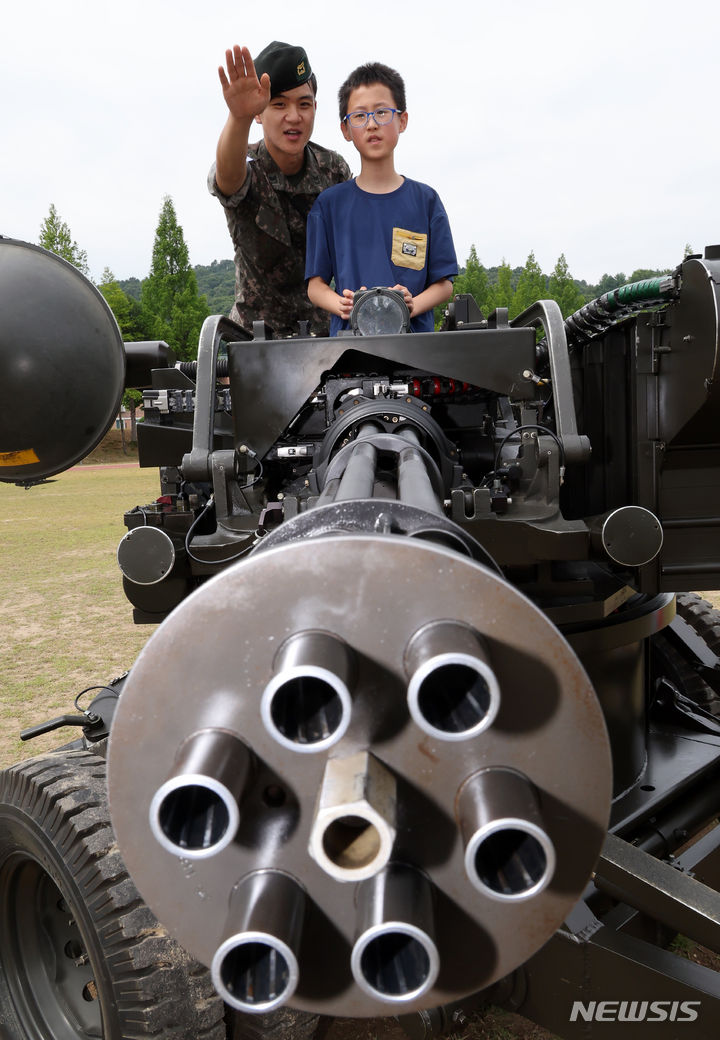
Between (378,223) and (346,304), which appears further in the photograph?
(378,223)

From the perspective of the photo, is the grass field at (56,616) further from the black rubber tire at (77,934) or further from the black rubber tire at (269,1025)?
the black rubber tire at (269,1025)

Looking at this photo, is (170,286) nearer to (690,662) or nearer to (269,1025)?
(690,662)

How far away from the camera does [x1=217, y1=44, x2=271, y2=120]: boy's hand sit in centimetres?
367

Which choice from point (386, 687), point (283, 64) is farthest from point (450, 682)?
point (283, 64)

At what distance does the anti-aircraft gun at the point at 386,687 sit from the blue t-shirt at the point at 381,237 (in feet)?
0.92

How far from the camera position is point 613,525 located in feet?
9.41

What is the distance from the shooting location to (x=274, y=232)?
5.62m

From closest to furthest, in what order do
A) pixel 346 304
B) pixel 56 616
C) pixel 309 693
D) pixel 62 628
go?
pixel 309 693 < pixel 346 304 < pixel 62 628 < pixel 56 616

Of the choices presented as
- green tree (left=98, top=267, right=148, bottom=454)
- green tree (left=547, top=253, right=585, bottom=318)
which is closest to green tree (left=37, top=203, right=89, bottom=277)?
green tree (left=98, top=267, right=148, bottom=454)

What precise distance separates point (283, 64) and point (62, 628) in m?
6.67

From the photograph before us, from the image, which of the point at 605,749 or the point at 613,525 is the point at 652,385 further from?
the point at 605,749

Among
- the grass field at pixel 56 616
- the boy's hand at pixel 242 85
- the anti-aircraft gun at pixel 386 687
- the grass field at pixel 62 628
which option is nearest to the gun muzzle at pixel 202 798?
the anti-aircraft gun at pixel 386 687

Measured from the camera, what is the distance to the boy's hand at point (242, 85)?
3671 mm

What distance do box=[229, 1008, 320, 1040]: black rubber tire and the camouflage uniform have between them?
4.13 meters
